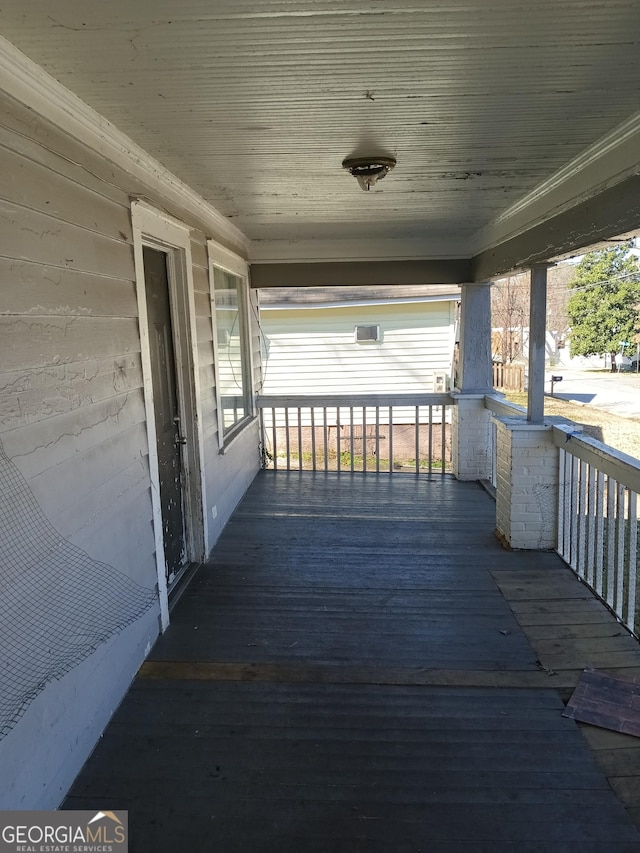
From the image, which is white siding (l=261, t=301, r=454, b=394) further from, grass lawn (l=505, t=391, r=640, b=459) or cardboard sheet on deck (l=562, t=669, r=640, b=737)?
cardboard sheet on deck (l=562, t=669, r=640, b=737)

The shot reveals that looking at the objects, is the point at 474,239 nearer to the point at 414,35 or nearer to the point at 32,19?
the point at 414,35

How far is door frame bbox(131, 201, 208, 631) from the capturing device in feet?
9.72

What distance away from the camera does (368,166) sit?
9.48 feet

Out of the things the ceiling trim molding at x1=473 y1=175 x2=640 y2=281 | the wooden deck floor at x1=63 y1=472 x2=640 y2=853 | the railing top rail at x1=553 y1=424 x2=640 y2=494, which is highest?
the ceiling trim molding at x1=473 y1=175 x2=640 y2=281

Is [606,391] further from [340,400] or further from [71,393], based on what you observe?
[71,393]

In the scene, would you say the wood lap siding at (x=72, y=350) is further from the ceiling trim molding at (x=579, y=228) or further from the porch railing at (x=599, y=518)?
the porch railing at (x=599, y=518)

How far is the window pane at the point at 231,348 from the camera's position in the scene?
15.5ft

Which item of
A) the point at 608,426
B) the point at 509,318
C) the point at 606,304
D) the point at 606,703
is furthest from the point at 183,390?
the point at 509,318

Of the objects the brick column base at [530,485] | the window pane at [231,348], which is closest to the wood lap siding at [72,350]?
the window pane at [231,348]

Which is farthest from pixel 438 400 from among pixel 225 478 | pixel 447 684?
pixel 447 684

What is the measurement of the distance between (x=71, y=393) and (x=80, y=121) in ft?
3.41

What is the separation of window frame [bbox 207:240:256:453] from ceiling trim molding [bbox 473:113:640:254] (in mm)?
2276

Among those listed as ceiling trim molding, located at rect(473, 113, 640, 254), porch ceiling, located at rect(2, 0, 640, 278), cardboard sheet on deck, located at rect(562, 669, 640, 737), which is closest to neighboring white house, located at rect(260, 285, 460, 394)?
ceiling trim molding, located at rect(473, 113, 640, 254)

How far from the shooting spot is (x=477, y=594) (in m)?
3.41
